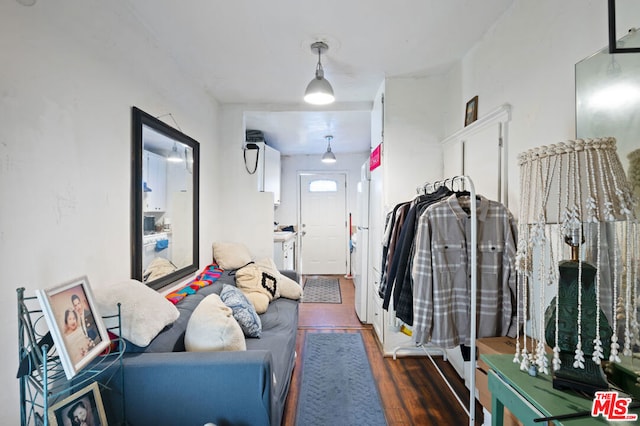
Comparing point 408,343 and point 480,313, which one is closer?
point 480,313

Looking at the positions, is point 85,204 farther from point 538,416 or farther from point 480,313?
point 480,313

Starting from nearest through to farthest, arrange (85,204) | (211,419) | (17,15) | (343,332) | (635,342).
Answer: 1. (635,342)
2. (17,15)
3. (211,419)
4. (85,204)
5. (343,332)

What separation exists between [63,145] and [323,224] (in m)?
4.73

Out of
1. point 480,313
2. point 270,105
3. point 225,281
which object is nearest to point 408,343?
point 480,313

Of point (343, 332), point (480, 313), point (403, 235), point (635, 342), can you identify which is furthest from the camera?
point (343, 332)

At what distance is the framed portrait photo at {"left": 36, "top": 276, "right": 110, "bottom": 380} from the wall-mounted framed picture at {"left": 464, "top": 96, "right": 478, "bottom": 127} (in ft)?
7.93

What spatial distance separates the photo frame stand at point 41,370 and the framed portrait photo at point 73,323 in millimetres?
39

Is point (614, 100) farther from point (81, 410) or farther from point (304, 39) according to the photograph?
point (81, 410)

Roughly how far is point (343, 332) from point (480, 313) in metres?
1.78

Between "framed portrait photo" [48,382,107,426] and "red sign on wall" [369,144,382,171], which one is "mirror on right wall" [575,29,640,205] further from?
"framed portrait photo" [48,382,107,426]

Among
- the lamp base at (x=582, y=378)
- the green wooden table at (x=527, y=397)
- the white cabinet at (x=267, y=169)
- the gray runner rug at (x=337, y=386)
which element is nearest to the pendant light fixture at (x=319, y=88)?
the white cabinet at (x=267, y=169)

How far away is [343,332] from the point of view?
3086mm

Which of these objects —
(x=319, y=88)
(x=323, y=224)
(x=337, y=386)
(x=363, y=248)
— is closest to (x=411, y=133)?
(x=319, y=88)

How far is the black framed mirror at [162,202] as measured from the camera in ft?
5.72
